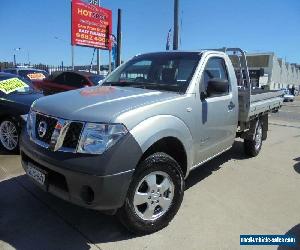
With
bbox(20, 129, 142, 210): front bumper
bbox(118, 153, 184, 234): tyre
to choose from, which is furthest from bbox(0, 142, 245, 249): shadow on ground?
bbox(20, 129, 142, 210): front bumper

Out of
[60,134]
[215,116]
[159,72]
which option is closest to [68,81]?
[159,72]

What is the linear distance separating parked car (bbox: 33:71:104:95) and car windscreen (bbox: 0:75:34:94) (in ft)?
16.0

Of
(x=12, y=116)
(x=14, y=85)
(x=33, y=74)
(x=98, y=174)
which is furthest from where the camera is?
(x=33, y=74)

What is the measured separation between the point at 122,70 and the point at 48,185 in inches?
92.8

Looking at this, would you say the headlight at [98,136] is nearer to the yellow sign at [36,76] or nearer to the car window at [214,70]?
the car window at [214,70]

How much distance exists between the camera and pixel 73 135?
3145 mm

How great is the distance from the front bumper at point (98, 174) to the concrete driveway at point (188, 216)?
21.8 inches

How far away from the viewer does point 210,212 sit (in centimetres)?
417

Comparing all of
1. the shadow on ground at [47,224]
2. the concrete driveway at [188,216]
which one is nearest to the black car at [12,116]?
the concrete driveway at [188,216]

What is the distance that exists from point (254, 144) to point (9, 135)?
4.66 m

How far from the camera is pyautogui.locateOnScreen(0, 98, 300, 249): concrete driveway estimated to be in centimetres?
341

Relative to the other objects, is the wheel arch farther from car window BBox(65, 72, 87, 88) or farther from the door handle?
car window BBox(65, 72, 87, 88)

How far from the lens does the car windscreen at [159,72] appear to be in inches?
168

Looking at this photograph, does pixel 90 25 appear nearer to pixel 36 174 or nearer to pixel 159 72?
pixel 159 72
